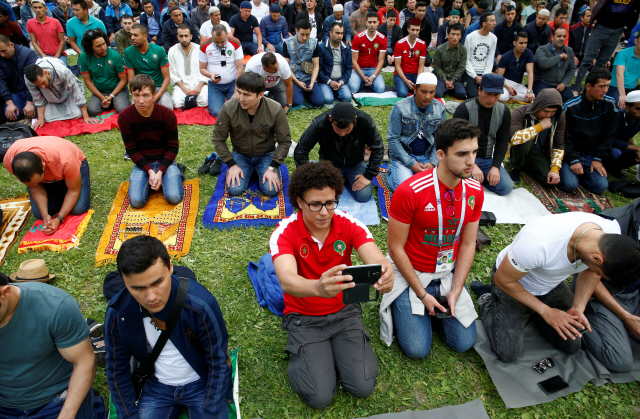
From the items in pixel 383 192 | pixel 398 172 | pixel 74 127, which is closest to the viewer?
pixel 398 172

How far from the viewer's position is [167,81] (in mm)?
8172

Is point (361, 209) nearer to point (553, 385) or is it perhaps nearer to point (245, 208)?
point (245, 208)

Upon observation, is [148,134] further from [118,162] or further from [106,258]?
[106,258]

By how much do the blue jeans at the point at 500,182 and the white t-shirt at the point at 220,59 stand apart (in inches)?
213

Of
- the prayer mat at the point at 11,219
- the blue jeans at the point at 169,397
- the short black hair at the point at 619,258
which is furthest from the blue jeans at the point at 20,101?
the short black hair at the point at 619,258

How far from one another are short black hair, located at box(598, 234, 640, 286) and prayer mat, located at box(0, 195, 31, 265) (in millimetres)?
5906

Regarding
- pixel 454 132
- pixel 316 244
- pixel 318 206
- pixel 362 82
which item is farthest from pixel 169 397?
pixel 362 82

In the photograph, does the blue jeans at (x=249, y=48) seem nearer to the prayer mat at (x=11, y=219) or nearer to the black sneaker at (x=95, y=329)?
the prayer mat at (x=11, y=219)

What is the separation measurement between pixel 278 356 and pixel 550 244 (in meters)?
2.44

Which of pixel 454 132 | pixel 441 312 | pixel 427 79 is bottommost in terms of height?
pixel 441 312

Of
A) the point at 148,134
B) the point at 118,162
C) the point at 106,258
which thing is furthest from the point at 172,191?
the point at 118,162

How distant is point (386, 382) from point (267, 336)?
45.7 inches

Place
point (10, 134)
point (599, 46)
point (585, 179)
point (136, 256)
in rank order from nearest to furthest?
point (136, 256) → point (10, 134) → point (585, 179) → point (599, 46)

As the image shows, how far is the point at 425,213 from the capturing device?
3.32 m
